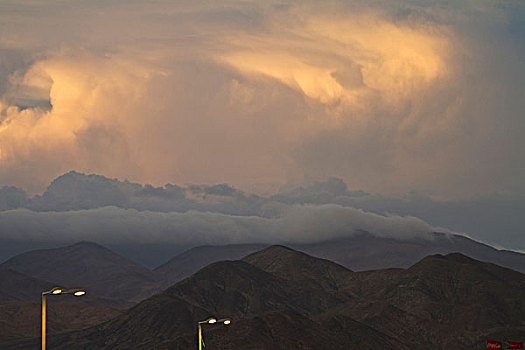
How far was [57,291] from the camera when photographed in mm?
52844

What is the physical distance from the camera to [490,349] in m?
195

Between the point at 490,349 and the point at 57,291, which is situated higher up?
the point at 490,349

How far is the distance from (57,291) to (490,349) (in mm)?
158865

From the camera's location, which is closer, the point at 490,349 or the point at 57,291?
the point at 57,291
